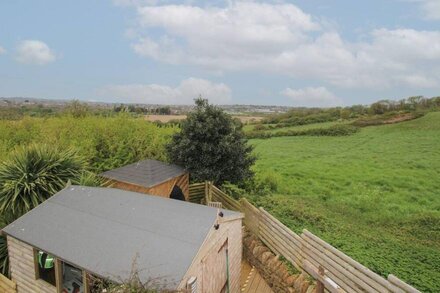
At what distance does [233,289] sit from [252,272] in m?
1.58

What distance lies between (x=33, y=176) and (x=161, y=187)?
14.1ft

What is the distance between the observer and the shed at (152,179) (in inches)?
478

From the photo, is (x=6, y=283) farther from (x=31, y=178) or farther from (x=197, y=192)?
(x=197, y=192)

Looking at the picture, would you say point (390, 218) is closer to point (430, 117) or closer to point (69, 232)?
point (69, 232)

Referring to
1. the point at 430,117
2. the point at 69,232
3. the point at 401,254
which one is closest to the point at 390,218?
the point at 401,254

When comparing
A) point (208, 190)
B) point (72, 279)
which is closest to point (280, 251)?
point (72, 279)

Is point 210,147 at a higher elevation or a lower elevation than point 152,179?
higher

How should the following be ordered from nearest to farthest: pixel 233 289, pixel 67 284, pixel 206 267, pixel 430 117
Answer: pixel 206 267 → pixel 67 284 → pixel 233 289 → pixel 430 117

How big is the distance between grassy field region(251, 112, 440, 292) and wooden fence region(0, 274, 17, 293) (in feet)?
27.0

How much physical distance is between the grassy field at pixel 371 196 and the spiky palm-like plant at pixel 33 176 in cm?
752

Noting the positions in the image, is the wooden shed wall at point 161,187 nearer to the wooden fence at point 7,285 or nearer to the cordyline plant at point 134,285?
the wooden fence at point 7,285

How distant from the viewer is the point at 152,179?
12.4 meters

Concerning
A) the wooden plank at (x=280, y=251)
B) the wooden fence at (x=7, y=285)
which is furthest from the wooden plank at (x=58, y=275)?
the wooden plank at (x=280, y=251)

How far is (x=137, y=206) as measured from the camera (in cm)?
826
